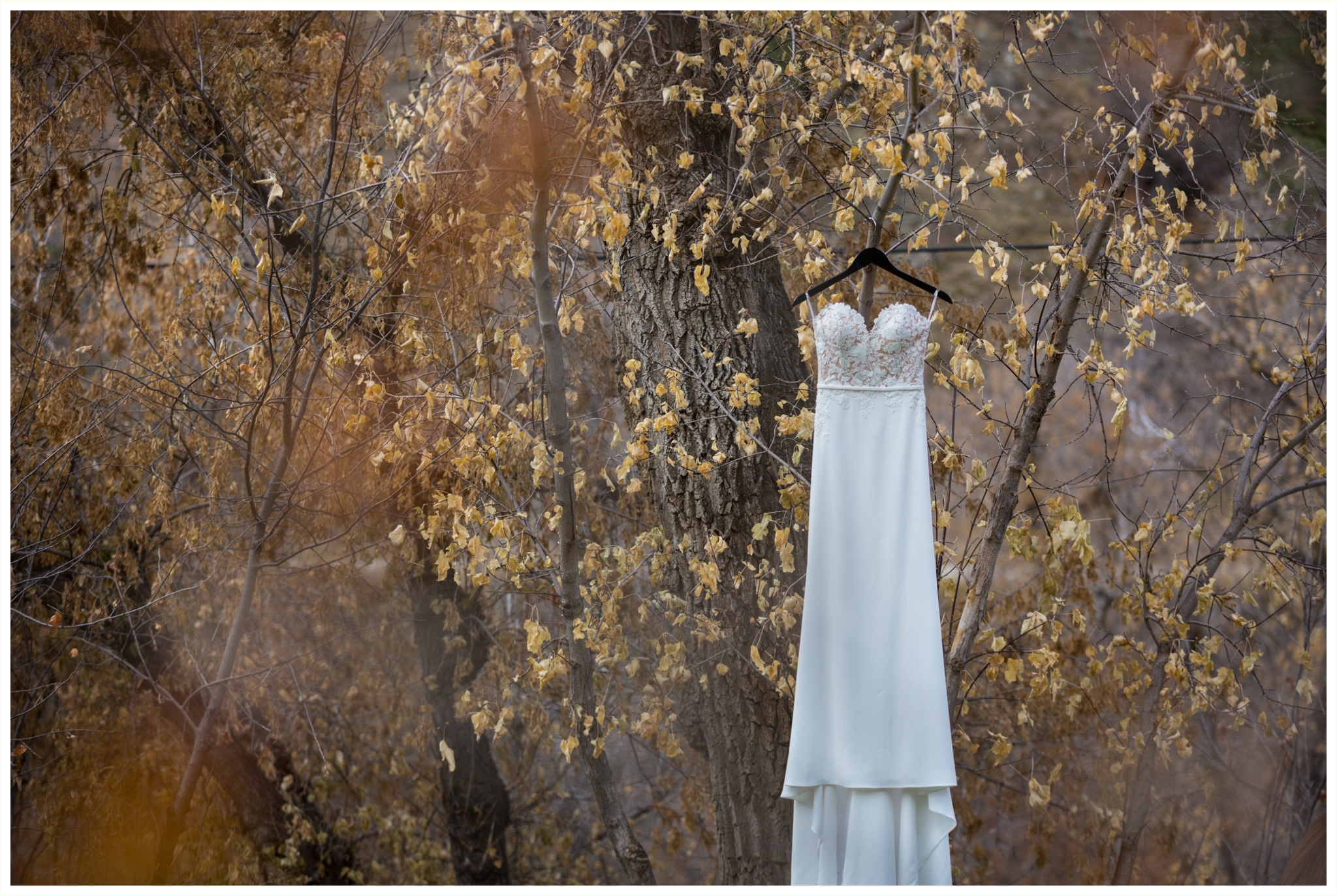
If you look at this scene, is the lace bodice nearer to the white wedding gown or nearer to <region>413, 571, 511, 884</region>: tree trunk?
the white wedding gown

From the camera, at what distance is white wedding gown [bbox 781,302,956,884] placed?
1699 millimetres

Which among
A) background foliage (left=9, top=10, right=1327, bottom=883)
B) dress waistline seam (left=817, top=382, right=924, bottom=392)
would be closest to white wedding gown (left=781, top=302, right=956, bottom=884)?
dress waistline seam (left=817, top=382, right=924, bottom=392)

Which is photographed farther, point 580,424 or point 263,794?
point 263,794

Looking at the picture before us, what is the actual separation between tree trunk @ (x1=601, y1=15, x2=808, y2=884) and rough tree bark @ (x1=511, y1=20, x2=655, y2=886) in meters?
0.31

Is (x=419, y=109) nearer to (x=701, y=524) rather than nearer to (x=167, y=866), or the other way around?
(x=701, y=524)

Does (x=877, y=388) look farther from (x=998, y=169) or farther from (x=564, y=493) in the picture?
(x=564, y=493)

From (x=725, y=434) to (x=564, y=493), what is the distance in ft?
1.62

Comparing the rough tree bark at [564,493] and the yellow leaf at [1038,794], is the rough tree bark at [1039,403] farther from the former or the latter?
the rough tree bark at [564,493]

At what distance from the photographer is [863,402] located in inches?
69.6

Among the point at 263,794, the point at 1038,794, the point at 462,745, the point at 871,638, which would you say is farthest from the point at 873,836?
the point at 263,794

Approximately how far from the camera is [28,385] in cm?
292

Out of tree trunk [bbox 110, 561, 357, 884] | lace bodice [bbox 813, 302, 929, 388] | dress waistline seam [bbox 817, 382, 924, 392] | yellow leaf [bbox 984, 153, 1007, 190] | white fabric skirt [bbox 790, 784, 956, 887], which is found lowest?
tree trunk [bbox 110, 561, 357, 884]

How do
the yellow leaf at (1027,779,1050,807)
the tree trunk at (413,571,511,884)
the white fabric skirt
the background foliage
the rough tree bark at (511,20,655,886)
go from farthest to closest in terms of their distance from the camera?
the tree trunk at (413,571,511,884) < the yellow leaf at (1027,779,1050,807) < the background foliage < the rough tree bark at (511,20,655,886) < the white fabric skirt

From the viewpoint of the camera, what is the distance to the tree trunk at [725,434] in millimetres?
2367
